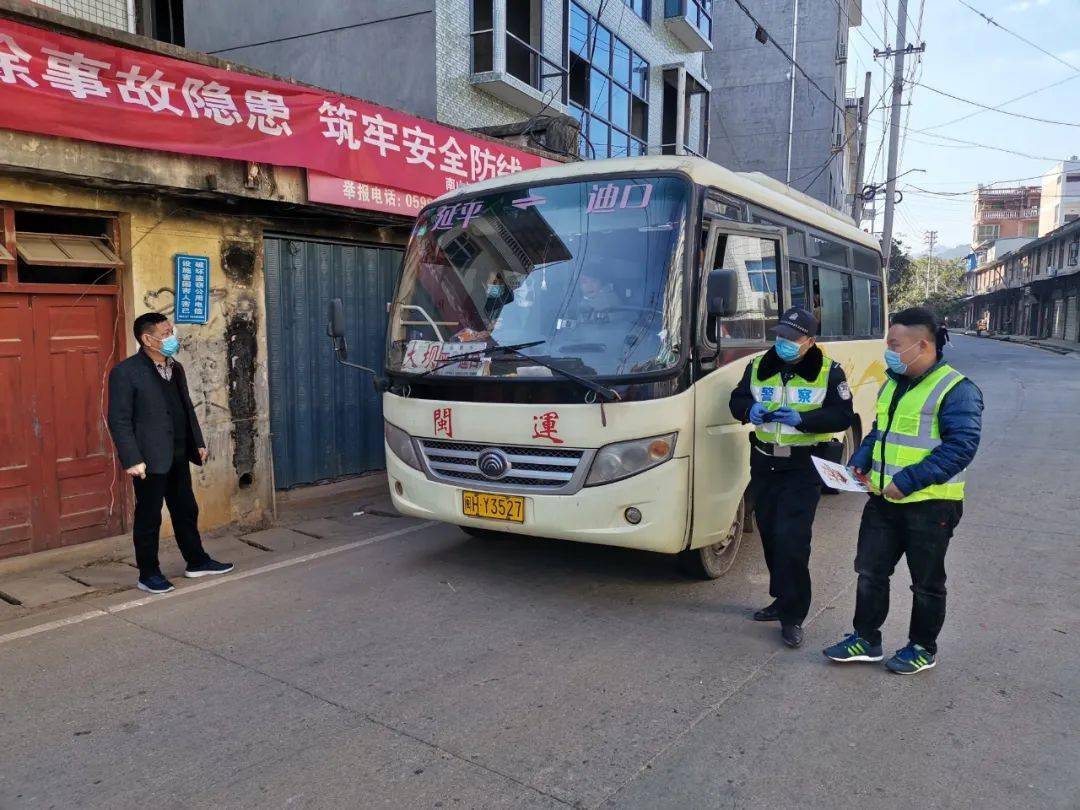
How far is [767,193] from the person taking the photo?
5656 mm

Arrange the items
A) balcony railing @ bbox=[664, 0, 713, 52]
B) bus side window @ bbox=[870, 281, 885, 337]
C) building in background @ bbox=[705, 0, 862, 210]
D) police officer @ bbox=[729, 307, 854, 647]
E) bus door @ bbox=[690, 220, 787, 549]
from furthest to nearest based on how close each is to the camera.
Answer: building in background @ bbox=[705, 0, 862, 210] → balcony railing @ bbox=[664, 0, 713, 52] → bus side window @ bbox=[870, 281, 885, 337] → bus door @ bbox=[690, 220, 787, 549] → police officer @ bbox=[729, 307, 854, 647]

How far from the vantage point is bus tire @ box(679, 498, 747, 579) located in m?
5.01

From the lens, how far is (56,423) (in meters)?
5.85

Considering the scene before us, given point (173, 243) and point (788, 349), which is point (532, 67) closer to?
point (173, 243)

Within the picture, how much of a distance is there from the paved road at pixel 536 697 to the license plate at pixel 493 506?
57 centimetres

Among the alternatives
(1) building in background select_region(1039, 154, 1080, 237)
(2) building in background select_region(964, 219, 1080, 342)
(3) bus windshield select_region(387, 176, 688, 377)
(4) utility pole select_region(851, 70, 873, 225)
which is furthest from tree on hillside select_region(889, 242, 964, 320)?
(3) bus windshield select_region(387, 176, 688, 377)

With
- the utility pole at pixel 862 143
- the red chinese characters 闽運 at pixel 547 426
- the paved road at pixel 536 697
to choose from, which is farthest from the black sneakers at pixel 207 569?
the utility pole at pixel 862 143

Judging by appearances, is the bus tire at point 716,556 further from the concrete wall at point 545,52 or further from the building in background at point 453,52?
the concrete wall at point 545,52

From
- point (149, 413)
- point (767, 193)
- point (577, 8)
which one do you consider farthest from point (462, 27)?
point (149, 413)

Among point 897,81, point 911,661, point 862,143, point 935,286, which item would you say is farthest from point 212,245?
point 935,286

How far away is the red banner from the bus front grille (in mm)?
3090

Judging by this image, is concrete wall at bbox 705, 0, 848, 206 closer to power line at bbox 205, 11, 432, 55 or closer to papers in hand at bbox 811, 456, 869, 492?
power line at bbox 205, 11, 432, 55

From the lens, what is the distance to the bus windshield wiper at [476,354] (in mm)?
4645

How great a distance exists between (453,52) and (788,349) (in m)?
9.02
